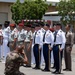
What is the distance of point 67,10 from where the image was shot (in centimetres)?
2409

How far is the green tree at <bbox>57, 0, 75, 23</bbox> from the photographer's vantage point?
23812 millimetres

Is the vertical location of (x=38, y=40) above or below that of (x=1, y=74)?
above

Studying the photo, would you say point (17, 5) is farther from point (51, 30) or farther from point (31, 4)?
point (51, 30)

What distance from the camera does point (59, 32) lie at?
12453 mm

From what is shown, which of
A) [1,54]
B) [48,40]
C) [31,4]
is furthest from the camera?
[31,4]

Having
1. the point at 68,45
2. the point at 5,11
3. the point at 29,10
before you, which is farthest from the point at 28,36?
the point at 5,11

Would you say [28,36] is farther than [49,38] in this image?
Yes

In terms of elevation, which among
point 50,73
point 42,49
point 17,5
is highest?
point 17,5

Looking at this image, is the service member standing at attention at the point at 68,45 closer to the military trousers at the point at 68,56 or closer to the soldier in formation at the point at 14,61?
the military trousers at the point at 68,56

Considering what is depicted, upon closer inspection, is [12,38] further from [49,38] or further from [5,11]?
[5,11]

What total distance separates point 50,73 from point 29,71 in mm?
951

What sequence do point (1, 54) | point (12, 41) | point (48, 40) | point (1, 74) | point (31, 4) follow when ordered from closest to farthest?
point (1, 74)
point (48, 40)
point (12, 41)
point (1, 54)
point (31, 4)

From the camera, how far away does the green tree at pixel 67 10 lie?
2381 centimetres

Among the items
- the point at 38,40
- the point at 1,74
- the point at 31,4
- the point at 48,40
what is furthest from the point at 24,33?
the point at 31,4
